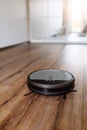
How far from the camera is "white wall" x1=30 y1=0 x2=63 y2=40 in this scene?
466 centimetres

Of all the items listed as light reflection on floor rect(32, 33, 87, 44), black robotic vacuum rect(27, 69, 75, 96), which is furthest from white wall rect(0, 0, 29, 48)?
black robotic vacuum rect(27, 69, 75, 96)

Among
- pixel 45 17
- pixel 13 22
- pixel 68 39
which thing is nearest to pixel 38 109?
pixel 13 22

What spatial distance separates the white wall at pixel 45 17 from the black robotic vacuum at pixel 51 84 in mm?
3405

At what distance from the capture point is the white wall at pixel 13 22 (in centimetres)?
356

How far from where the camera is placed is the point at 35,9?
4.71m

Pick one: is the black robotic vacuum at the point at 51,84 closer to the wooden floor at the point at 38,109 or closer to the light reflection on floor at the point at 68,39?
the wooden floor at the point at 38,109

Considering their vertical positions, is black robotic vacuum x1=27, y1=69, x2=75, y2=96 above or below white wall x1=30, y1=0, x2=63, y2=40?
below

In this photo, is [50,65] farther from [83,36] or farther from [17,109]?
[83,36]

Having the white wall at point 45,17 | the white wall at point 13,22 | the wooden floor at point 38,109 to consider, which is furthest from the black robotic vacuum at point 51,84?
the white wall at point 45,17

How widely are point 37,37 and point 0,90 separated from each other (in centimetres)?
358

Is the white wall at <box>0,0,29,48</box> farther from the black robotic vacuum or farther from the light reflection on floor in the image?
the black robotic vacuum

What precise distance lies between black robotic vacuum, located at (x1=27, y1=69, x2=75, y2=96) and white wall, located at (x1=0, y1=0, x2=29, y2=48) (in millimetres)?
2285

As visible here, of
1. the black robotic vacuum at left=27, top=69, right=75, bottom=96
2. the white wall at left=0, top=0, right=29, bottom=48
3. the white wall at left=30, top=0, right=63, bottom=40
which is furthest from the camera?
the white wall at left=30, top=0, right=63, bottom=40

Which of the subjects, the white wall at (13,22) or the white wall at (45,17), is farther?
the white wall at (45,17)
